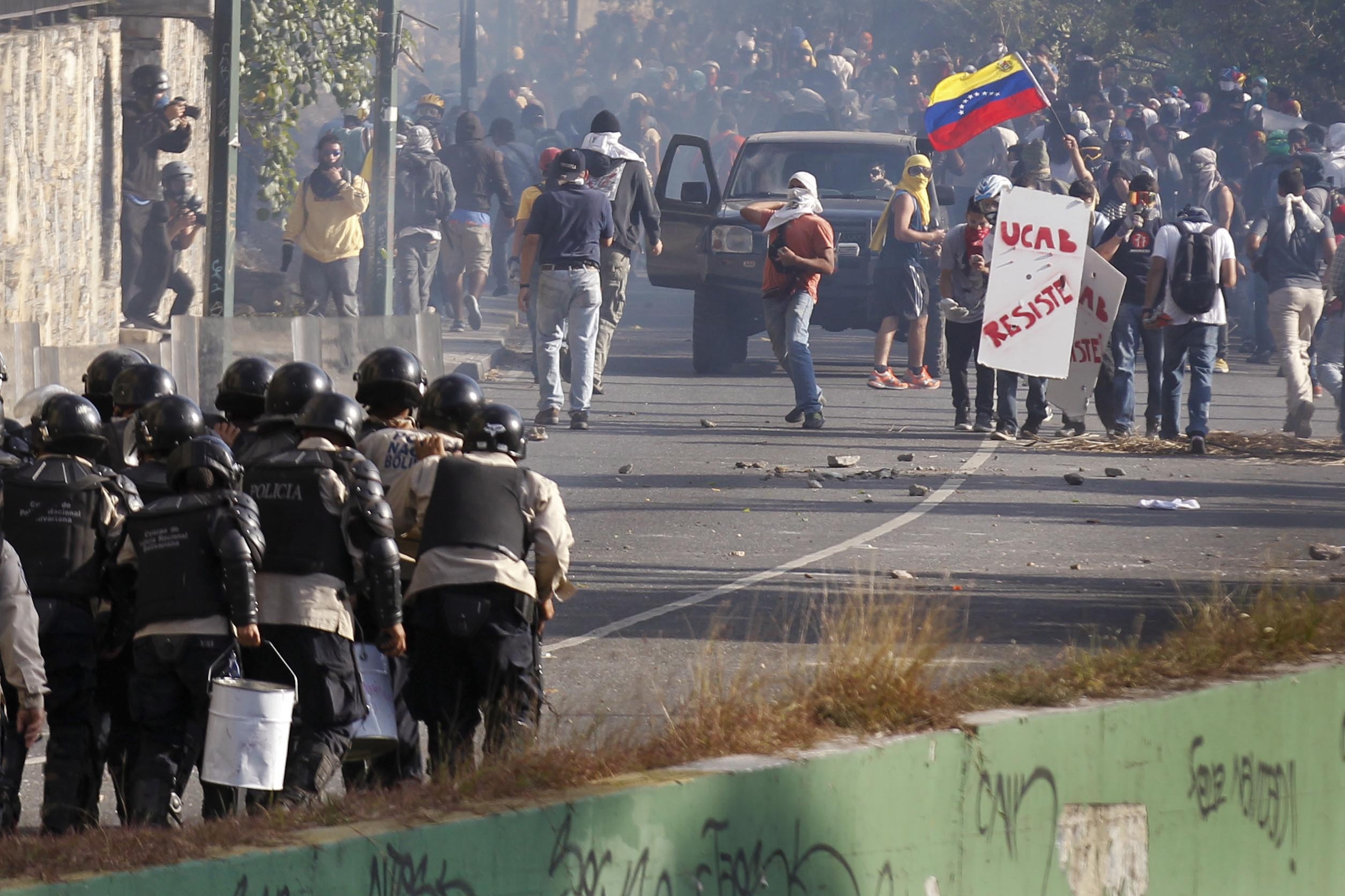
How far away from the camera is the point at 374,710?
548 cm

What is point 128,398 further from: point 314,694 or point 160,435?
point 314,694

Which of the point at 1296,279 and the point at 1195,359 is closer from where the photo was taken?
the point at 1195,359

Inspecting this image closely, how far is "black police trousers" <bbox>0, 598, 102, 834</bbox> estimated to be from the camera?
5.39 m

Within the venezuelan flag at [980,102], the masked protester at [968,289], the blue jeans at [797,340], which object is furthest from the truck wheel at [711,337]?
the masked protester at [968,289]

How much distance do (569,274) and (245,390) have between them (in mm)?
8468

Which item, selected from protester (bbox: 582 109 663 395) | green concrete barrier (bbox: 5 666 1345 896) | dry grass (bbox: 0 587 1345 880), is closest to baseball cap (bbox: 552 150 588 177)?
protester (bbox: 582 109 663 395)

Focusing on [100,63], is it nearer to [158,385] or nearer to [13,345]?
[13,345]

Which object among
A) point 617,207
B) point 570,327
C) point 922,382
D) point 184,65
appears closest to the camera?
point 570,327

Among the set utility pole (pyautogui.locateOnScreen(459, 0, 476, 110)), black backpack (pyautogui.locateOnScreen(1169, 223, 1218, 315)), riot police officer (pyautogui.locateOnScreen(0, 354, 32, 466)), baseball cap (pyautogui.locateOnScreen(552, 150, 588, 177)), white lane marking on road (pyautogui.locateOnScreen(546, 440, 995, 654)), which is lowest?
white lane marking on road (pyautogui.locateOnScreen(546, 440, 995, 654))

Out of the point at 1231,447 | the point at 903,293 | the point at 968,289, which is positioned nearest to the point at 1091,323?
the point at 968,289

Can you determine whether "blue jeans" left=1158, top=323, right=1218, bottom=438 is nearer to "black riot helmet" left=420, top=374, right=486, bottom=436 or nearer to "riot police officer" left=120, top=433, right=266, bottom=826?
"black riot helmet" left=420, top=374, right=486, bottom=436

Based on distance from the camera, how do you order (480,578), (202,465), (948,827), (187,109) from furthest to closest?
1. (187,109)
2. (480,578)
3. (202,465)
4. (948,827)

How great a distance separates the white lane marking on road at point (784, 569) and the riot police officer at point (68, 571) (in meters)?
2.67

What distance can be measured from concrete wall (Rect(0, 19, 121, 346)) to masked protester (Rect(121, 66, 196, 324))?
0.53 ft
